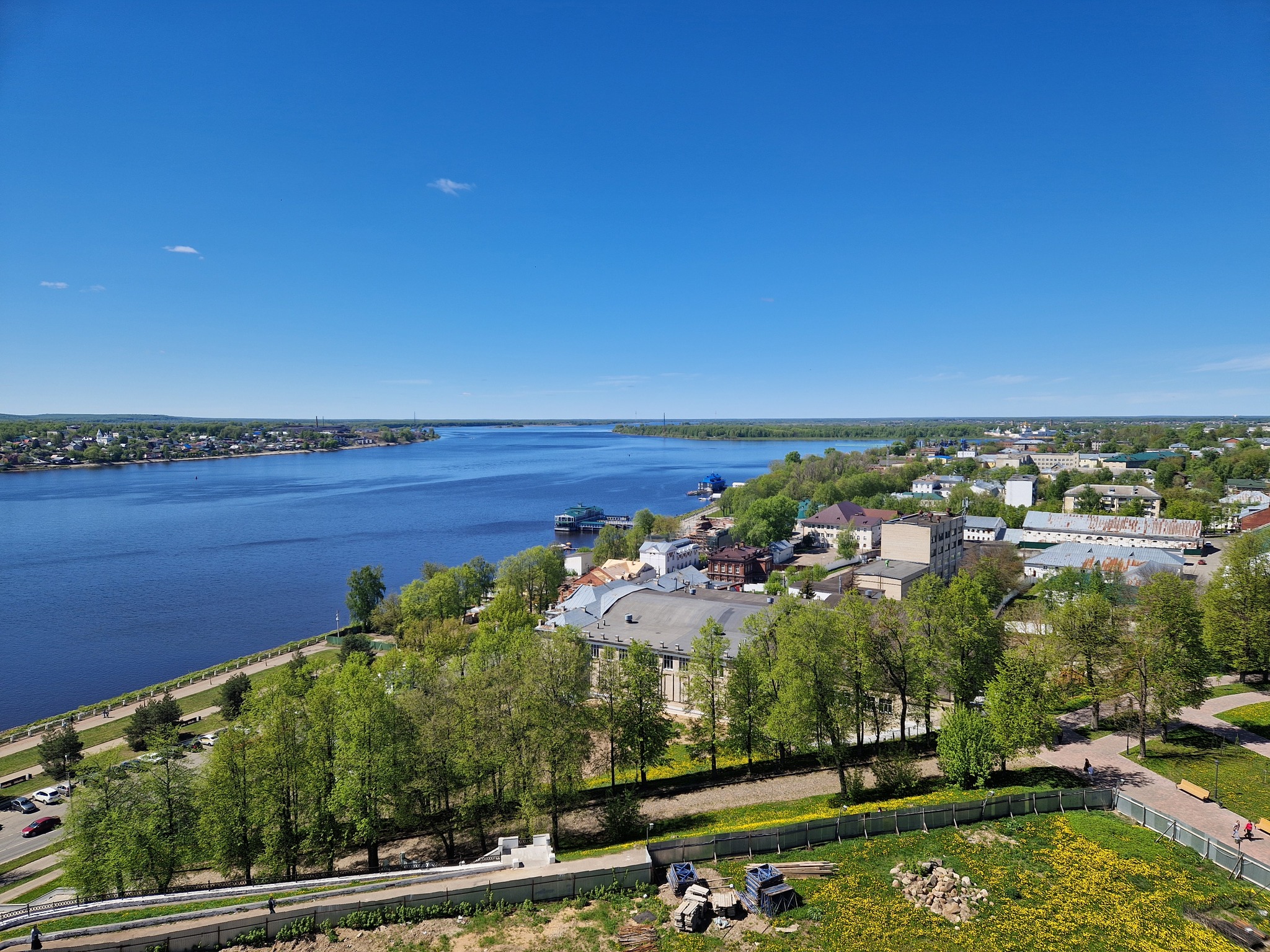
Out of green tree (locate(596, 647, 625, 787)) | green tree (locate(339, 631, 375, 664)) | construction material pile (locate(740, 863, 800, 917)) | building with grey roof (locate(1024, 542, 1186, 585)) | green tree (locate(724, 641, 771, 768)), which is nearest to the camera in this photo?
construction material pile (locate(740, 863, 800, 917))

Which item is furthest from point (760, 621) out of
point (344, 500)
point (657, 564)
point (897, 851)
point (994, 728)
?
point (344, 500)

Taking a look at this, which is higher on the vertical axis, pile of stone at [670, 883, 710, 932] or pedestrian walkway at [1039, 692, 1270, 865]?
pile of stone at [670, 883, 710, 932]

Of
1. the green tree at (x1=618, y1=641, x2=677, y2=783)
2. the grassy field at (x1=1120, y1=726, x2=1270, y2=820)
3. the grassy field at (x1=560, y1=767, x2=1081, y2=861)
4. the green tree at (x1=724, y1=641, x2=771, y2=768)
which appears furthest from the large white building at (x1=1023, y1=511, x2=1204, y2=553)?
the green tree at (x1=618, y1=641, x2=677, y2=783)

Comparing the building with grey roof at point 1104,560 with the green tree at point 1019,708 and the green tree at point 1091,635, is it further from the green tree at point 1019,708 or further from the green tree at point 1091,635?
the green tree at point 1019,708

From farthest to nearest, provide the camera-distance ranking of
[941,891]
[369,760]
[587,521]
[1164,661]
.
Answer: [587,521]
[1164,661]
[369,760]
[941,891]

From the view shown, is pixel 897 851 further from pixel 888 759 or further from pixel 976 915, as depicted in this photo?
pixel 888 759

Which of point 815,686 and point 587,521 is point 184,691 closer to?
point 815,686

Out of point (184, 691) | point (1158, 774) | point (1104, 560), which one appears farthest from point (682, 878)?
point (1104, 560)

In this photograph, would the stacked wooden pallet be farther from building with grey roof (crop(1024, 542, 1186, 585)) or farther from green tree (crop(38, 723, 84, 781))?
building with grey roof (crop(1024, 542, 1186, 585))
